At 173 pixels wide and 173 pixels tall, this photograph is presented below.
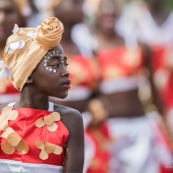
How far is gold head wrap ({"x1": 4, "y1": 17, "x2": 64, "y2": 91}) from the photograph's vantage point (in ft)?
24.3

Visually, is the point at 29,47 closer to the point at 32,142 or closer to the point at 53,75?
the point at 53,75

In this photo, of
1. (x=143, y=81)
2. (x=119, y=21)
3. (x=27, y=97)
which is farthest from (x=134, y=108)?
(x=27, y=97)

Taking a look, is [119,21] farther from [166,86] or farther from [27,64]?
[27,64]

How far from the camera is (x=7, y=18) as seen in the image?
10742 millimetres

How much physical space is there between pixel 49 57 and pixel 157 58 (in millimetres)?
8056

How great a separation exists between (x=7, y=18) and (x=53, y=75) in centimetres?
339

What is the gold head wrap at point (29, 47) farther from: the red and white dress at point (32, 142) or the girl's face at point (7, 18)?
the girl's face at point (7, 18)

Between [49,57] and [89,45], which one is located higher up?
[49,57]

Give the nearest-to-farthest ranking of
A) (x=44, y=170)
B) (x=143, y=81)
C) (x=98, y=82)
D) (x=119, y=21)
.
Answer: (x=44, y=170), (x=98, y=82), (x=143, y=81), (x=119, y=21)

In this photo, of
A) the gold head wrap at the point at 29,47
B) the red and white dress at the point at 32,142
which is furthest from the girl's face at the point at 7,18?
the red and white dress at the point at 32,142

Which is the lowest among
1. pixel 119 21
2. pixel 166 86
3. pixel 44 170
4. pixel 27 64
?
pixel 166 86

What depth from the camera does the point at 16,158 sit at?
7391mm

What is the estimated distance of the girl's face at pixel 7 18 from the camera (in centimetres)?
1068

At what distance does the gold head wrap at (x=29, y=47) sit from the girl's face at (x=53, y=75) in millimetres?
35
